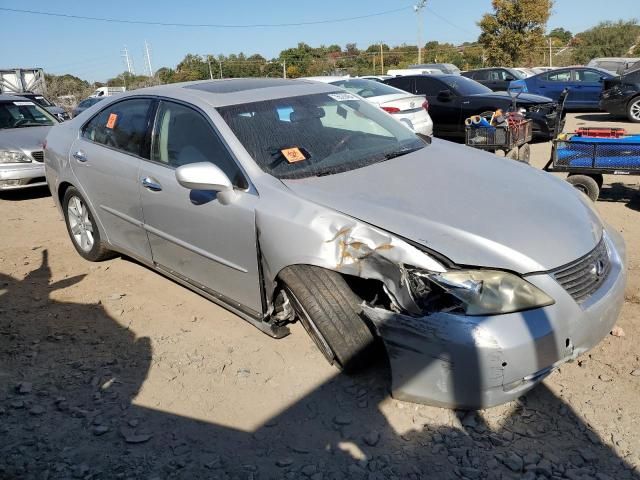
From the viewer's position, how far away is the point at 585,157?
18.8 ft

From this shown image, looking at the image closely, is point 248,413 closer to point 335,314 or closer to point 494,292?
point 335,314

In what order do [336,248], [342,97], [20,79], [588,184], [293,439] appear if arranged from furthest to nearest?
[20,79], [588,184], [342,97], [336,248], [293,439]

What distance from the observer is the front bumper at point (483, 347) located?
2.23 metres

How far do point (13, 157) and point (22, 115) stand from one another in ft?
5.13

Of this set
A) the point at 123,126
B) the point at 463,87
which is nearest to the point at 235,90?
the point at 123,126

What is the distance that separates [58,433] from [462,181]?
8.16ft

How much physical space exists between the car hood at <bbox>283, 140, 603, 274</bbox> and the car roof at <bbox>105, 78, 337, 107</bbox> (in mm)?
888

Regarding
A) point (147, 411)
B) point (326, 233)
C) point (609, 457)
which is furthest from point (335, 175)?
point (609, 457)

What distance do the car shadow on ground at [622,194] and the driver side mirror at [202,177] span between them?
4830 mm

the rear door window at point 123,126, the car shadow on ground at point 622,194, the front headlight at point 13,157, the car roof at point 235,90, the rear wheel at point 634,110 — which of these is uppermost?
the car roof at point 235,90

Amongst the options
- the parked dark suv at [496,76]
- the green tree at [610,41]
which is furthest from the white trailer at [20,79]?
the green tree at [610,41]

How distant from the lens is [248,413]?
8.71 ft

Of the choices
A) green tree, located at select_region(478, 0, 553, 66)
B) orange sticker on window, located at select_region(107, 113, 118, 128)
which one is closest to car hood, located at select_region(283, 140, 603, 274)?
orange sticker on window, located at select_region(107, 113, 118, 128)

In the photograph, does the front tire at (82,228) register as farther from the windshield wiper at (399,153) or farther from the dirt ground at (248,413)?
the windshield wiper at (399,153)
